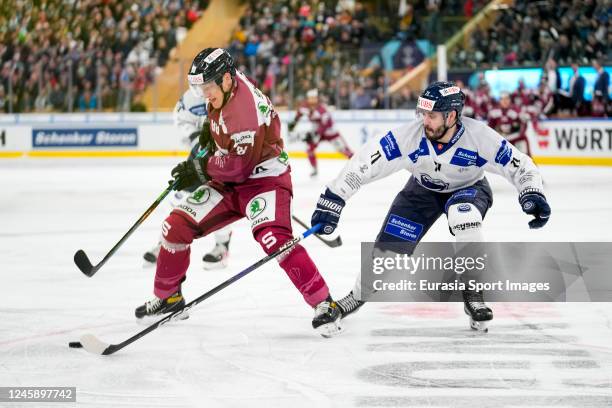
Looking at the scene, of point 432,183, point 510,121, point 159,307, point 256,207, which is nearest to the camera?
point 256,207

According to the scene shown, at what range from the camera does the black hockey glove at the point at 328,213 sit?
14.1 ft

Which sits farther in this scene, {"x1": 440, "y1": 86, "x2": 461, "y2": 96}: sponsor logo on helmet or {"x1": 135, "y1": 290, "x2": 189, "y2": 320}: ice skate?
{"x1": 135, "y1": 290, "x2": 189, "y2": 320}: ice skate

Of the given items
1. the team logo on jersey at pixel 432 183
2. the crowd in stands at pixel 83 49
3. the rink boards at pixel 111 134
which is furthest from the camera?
the crowd in stands at pixel 83 49

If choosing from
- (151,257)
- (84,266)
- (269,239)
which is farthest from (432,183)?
(151,257)

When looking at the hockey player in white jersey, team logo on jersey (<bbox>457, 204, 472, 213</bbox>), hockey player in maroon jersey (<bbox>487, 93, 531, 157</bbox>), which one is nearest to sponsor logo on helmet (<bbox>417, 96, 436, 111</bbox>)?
the hockey player in white jersey

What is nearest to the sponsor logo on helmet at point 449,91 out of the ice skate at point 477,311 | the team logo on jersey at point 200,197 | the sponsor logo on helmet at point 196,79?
the ice skate at point 477,311

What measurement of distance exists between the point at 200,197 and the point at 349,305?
84 cm

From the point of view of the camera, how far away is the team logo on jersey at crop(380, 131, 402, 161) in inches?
172

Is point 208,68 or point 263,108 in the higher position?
point 208,68

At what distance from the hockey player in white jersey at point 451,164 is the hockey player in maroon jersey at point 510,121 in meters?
9.92

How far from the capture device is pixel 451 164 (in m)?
4.39

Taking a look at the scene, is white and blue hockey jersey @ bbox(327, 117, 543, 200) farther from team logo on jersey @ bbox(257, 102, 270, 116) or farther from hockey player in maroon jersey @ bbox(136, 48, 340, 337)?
team logo on jersey @ bbox(257, 102, 270, 116)
